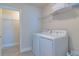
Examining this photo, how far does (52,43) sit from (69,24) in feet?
1.17

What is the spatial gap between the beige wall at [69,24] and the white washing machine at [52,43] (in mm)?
73

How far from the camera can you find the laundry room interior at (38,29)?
1.23 meters

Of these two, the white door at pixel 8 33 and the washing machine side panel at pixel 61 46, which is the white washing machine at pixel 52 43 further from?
the white door at pixel 8 33

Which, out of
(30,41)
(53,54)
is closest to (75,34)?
(53,54)

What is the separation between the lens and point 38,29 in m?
1.31

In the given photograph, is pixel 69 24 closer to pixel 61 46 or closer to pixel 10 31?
pixel 61 46

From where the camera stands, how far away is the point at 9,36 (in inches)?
55.3

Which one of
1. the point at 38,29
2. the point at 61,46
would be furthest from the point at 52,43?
the point at 38,29

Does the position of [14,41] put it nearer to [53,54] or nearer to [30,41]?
[30,41]

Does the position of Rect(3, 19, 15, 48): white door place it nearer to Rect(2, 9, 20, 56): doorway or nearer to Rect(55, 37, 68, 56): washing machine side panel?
Rect(2, 9, 20, 56): doorway

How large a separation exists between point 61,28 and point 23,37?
1.85 feet

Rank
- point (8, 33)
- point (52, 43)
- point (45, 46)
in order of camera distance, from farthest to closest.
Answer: point (8, 33)
point (45, 46)
point (52, 43)

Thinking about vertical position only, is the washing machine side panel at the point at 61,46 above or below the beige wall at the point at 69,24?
below

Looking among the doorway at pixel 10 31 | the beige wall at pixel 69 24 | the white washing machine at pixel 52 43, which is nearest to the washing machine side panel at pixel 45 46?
the white washing machine at pixel 52 43
